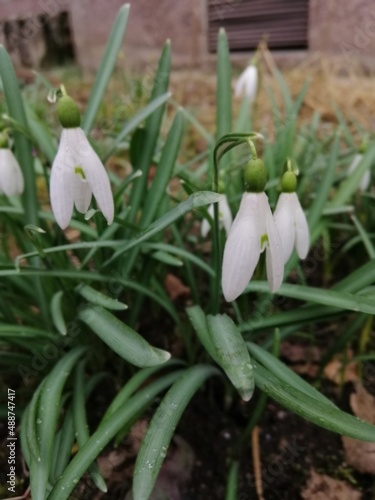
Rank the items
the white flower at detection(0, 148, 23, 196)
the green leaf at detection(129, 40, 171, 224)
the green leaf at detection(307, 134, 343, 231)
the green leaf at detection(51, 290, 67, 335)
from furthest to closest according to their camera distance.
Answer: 1. the green leaf at detection(307, 134, 343, 231)
2. the green leaf at detection(129, 40, 171, 224)
3. the white flower at detection(0, 148, 23, 196)
4. the green leaf at detection(51, 290, 67, 335)

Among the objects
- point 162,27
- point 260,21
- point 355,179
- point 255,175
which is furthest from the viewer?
point 162,27

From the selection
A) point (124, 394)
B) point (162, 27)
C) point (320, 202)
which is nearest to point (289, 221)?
point (124, 394)

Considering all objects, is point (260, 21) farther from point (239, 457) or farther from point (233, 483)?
point (233, 483)

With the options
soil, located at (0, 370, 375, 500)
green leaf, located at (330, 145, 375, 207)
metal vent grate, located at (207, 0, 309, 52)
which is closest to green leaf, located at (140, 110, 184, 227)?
soil, located at (0, 370, 375, 500)

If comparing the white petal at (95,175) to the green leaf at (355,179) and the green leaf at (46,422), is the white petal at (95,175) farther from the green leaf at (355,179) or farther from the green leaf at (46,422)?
the green leaf at (355,179)

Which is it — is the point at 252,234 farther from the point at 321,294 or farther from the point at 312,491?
the point at 312,491

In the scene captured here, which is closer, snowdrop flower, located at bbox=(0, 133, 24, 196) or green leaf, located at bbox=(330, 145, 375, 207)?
snowdrop flower, located at bbox=(0, 133, 24, 196)

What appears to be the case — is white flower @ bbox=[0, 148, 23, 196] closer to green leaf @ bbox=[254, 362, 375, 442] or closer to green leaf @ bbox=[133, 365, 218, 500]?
green leaf @ bbox=[133, 365, 218, 500]
